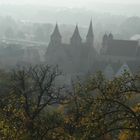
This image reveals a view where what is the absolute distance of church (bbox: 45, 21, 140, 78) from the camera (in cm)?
6244

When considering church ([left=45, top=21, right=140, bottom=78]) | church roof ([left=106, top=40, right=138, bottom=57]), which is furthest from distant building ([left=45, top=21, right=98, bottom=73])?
church roof ([left=106, top=40, right=138, bottom=57])

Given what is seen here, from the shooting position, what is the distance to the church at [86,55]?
62.4 metres

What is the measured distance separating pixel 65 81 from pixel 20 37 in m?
90.4

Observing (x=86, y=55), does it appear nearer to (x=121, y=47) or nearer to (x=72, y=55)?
(x=72, y=55)

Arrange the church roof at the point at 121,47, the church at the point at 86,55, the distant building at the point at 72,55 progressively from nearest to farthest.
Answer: the church at the point at 86,55
the distant building at the point at 72,55
the church roof at the point at 121,47

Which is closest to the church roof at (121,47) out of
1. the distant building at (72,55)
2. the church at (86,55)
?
the church at (86,55)

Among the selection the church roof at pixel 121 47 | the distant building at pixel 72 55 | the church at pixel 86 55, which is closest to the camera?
the church at pixel 86 55

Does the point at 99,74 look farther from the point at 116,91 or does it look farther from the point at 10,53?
the point at 10,53

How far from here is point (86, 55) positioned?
6388 cm

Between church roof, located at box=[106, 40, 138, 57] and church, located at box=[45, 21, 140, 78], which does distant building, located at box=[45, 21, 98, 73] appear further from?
church roof, located at box=[106, 40, 138, 57]

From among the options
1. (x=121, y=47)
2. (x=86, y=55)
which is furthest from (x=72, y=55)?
(x=121, y=47)

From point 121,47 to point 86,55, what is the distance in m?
6.50

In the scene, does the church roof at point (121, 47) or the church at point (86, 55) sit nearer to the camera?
the church at point (86, 55)

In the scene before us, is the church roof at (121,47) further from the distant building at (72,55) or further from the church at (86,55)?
the distant building at (72,55)
